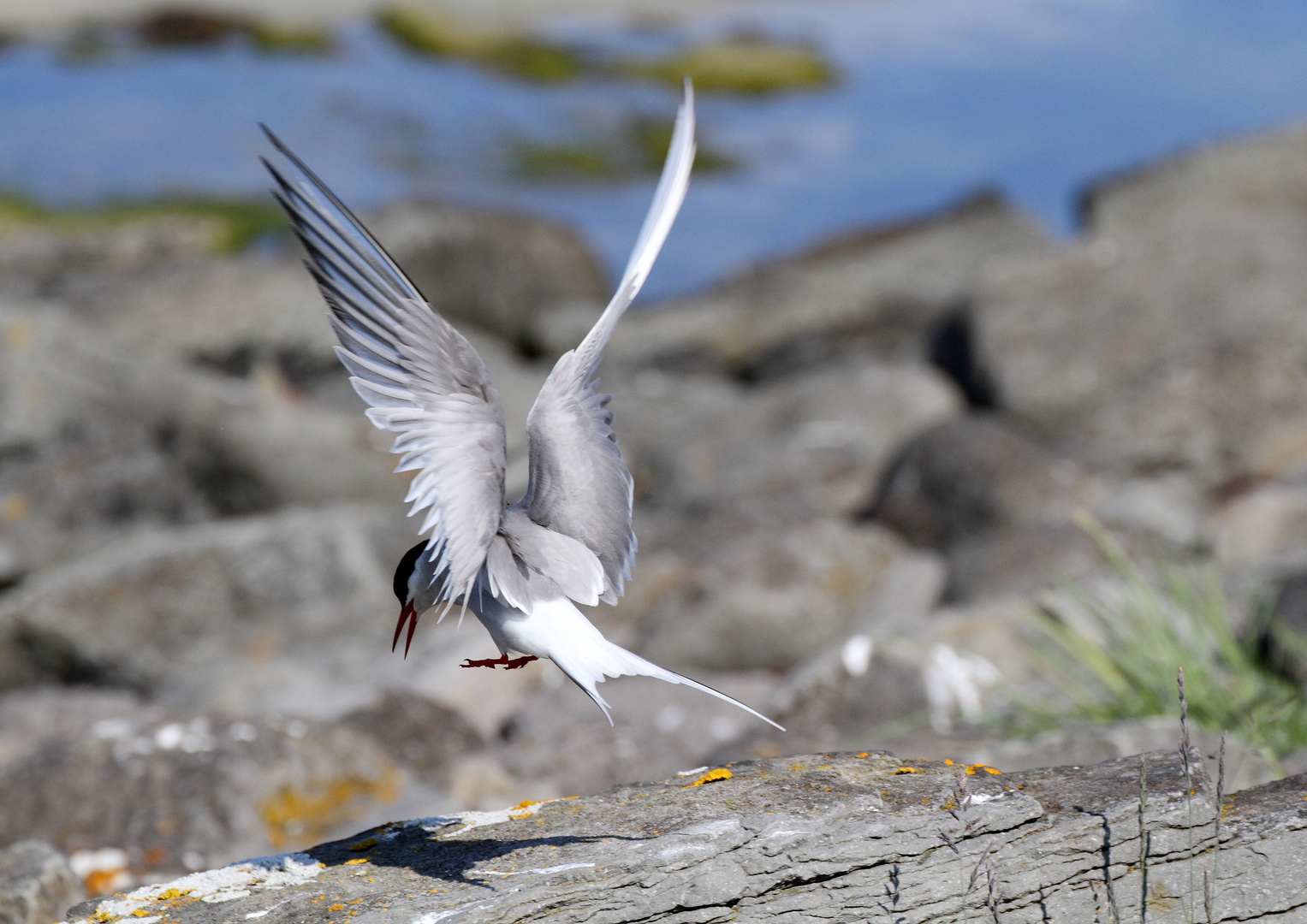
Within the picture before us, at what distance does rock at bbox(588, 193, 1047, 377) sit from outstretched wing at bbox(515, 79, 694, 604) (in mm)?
11987

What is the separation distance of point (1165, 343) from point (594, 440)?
9736mm

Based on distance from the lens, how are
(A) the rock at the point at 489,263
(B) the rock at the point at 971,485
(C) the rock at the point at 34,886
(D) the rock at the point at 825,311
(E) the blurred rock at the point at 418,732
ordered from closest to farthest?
(C) the rock at the point at 34,886, (E) the blurred rock at the point at 418,732, (B) the rock at the point at 971,485, (D) the rock at the point at 825,311, (A) the rock at the point at 489,263

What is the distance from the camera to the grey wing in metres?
2.53

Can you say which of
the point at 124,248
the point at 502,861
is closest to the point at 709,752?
the point at 502,861

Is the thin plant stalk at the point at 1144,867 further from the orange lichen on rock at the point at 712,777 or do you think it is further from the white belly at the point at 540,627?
the white belly at the point at 540,627

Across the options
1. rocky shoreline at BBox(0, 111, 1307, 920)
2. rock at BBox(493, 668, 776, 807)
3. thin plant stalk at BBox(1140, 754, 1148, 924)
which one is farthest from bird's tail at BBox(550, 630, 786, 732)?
rock at BBox(493, 668, 776, 807)

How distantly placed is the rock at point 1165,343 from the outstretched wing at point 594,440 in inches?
303

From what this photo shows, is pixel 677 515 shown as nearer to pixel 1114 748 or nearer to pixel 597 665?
pixel 1114 748

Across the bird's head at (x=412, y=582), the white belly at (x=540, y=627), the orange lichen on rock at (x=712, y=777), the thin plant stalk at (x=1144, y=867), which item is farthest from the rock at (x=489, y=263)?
the thin plant stalk at (x=1144, y=867)

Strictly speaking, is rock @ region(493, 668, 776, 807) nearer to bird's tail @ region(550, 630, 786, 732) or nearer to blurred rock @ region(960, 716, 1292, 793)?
blurred rock @ region(960, 716, 1292, 793)

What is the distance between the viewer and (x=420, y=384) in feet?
8.64

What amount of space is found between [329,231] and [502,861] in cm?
150

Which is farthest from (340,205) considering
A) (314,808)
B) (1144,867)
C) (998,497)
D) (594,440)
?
(998,497)

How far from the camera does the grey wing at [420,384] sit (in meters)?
2.53
